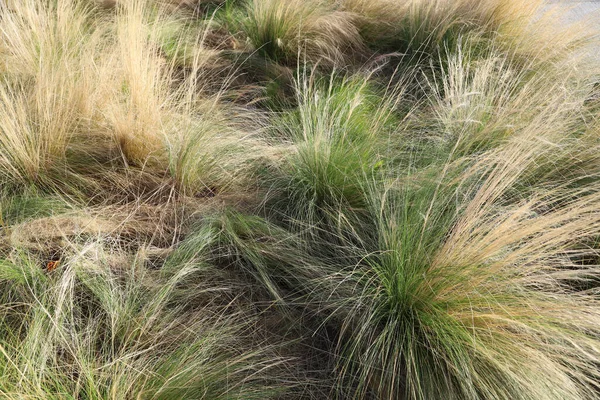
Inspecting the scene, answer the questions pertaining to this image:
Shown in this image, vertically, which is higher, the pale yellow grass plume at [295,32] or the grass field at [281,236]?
the pale yellow grass plume at [295,32]

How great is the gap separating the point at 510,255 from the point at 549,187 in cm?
77

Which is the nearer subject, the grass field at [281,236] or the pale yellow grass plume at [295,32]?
the grass field at [281,236]

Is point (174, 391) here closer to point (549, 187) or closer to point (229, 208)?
point (229, 208)

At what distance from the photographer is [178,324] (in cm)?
180

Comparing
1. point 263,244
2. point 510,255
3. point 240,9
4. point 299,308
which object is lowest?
point 299,308

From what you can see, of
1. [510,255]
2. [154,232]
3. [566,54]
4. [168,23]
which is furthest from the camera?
[168,23]

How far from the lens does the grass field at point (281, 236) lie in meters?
1.62

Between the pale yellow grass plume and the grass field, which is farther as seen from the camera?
the pale yellow grass plume

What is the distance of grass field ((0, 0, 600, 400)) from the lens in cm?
162

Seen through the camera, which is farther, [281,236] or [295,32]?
[295,32]

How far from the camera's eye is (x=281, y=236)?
2.16 metres

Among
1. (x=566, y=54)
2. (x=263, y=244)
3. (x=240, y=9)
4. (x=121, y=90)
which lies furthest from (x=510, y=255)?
(x=240, y=9)

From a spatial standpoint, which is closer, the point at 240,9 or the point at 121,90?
the point at 121,90

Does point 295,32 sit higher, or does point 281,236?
point 295,32
